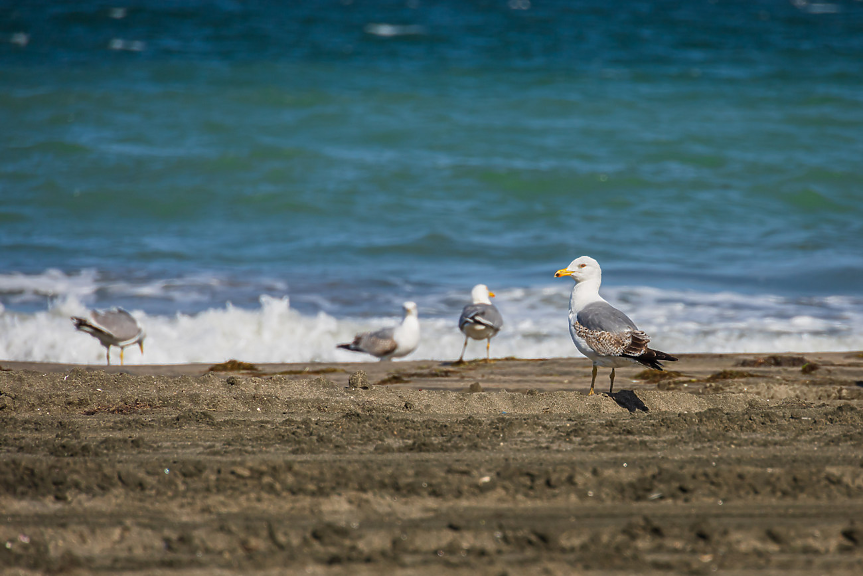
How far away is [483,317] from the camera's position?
6234 millimetres

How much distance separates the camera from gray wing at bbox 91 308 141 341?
6031mm

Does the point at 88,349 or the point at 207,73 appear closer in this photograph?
the point at 88,349

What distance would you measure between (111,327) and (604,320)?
4.12 m

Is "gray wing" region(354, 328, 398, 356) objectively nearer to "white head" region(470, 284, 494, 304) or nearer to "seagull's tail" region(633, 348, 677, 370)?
"white head" region(470, 284, 494, 304)

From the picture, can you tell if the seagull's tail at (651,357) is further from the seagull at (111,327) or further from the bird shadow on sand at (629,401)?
the seagull at (111,327)

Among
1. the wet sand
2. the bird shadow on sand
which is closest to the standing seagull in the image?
the bird shadow on sand

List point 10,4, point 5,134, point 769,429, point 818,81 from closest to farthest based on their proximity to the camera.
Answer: point 769,429 < point 5,134 < point 818,81 < point 10,4

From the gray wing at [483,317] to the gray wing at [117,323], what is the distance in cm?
288

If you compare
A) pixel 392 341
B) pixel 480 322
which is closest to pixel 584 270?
pixel 480 322

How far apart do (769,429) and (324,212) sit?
9504mm

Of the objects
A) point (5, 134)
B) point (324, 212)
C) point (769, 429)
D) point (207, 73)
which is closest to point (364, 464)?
point (769, 429)

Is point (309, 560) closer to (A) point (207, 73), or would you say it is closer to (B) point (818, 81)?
(A) point (207, 73)

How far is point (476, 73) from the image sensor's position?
1738 centimetres

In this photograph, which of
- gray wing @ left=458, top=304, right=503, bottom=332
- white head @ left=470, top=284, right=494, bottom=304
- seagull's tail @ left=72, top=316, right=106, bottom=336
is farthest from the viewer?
white head @ left=470, top=284, right=494, bottom=304
